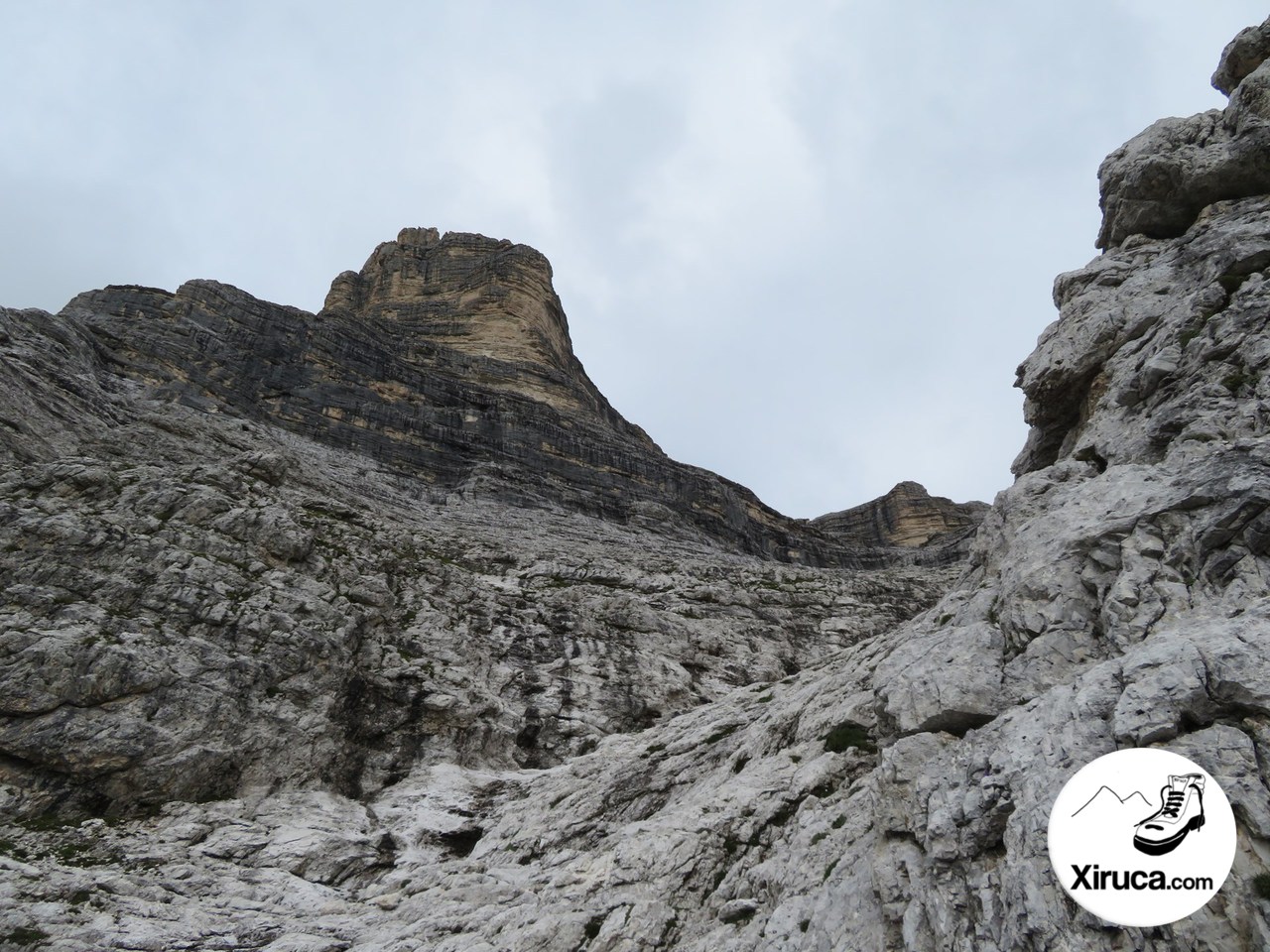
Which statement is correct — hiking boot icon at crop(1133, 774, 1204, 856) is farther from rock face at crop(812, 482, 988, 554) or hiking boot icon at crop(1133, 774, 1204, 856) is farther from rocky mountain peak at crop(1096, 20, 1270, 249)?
rock face at crop(812, 482, 988, 554)

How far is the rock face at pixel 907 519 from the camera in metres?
125

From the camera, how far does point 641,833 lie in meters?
20.6

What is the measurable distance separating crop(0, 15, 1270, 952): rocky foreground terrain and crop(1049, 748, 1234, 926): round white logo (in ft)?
0.80

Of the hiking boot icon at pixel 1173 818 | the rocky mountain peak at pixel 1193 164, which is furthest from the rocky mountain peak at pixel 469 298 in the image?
the hiking boot icon at pixel 1173 818

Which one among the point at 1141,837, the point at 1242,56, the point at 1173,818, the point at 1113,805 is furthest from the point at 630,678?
the point at 1242,56

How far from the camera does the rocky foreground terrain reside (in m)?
13.2

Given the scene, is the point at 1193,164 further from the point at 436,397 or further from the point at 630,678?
the point at 436,397

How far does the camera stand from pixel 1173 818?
33.7ft

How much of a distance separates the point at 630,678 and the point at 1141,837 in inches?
1337

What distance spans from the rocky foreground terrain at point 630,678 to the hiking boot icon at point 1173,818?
1.42 ft

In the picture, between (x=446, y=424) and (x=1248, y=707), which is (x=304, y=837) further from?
(x=446, y=424)

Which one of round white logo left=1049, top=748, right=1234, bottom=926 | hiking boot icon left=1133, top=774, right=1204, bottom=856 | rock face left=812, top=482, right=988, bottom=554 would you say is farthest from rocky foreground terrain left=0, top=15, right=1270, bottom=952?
rock face left=812, top=482, right=988, bottom=554

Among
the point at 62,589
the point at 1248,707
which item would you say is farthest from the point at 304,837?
the point at 1248,707

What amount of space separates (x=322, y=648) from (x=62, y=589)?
34.3ft
